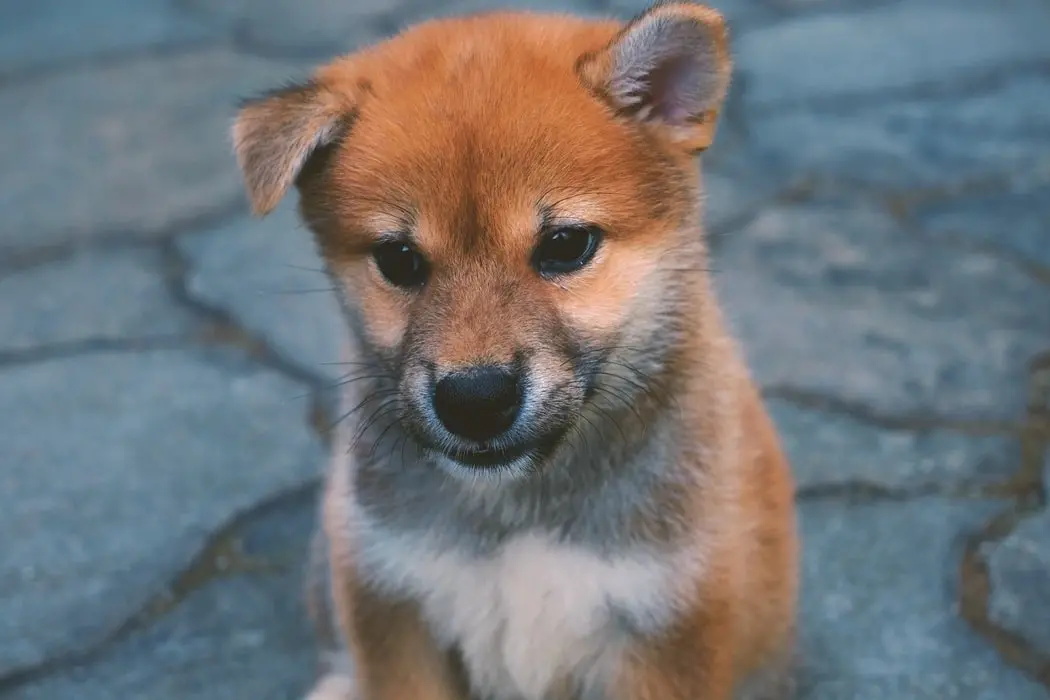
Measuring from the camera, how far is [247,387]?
3.30 metres

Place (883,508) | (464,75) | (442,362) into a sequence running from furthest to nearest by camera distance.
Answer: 1. (883,508)
2. (464,75)
3. (442,362)

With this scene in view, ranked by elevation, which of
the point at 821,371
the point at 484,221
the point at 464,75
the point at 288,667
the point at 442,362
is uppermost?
the point at 464,75

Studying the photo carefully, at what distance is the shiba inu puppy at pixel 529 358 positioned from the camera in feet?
5.89

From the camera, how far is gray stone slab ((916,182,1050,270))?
147 inches

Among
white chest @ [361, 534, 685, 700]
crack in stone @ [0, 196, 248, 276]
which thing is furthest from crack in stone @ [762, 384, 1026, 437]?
crack in stone @ [0, 196, 248, 276]

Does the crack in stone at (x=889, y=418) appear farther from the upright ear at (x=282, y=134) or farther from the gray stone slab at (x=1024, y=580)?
the upright ear at (x=282, y=134)

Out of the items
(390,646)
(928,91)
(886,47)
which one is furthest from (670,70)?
(886,47)

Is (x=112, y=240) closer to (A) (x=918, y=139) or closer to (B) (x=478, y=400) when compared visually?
(B) (x=478, y=400)

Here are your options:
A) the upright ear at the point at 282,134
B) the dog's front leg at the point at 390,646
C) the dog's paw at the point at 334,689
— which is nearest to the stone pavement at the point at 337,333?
the dog's paw at the point at 334,689

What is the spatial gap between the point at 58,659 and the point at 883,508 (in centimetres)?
178

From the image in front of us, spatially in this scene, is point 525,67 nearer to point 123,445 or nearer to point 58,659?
point 58,659

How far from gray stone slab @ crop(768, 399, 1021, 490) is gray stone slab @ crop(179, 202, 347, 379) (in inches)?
49.3

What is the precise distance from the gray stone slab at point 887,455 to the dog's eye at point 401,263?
1.34 m

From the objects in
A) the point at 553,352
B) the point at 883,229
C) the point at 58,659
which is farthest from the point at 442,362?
the point at 883,229
